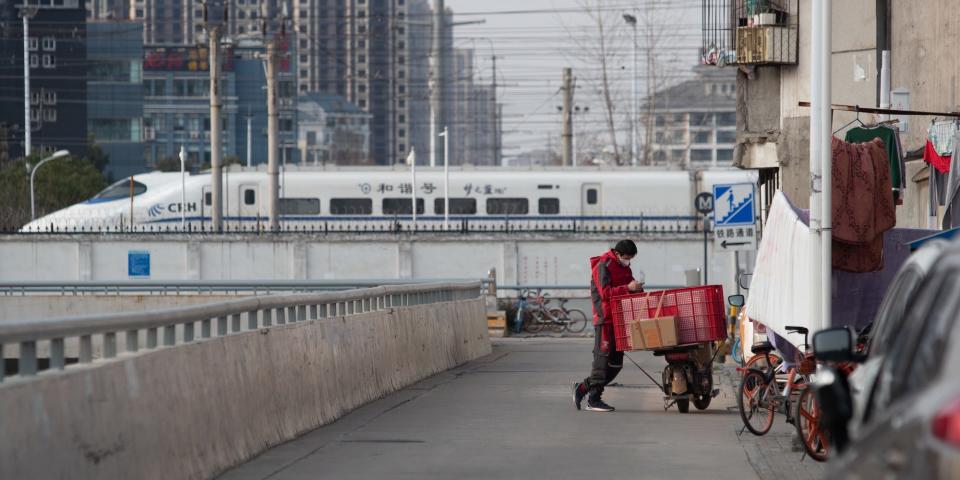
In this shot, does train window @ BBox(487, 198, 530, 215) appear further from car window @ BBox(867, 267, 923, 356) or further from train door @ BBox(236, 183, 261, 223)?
car window @ BBox(867, 267, 923, 356)

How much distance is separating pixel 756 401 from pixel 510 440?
2.20 m

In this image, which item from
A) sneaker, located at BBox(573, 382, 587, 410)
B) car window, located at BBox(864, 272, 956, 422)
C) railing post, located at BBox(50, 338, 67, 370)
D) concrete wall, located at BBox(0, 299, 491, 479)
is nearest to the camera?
car window, located at BBox(864, 272, 956, 422)

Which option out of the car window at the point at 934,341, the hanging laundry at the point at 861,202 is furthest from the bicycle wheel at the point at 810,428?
the car window at the point at 934,341

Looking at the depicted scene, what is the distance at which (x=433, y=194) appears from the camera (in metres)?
57.6

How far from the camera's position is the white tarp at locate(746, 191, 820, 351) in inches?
576

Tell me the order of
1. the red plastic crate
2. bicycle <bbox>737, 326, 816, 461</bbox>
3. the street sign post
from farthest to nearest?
the street sign post → the red plastic crate → bicycle <bbox>737, 326, 816, 461</bbox>

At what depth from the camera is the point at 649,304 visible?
16.5 metres

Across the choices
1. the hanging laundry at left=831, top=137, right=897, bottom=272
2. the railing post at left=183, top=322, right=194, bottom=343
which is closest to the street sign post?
the hanging laundry at left=831, top=137, right=897, bottom=272

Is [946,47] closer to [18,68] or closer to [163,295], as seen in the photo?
[163,295]

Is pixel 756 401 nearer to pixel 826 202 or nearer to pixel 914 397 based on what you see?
pixel 826 202

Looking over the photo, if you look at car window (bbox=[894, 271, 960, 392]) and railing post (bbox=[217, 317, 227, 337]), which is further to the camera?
railing post (bbox=[217, 317, 227, 337])

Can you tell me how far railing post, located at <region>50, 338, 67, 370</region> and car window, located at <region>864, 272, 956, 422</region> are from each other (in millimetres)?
4362

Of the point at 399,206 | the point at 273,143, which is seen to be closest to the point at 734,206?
the point at 273,143

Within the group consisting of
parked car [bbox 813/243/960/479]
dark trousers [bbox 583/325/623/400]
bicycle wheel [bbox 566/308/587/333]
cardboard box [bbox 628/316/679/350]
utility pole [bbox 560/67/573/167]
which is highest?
utility pole [bbox 560/67/573/167]
